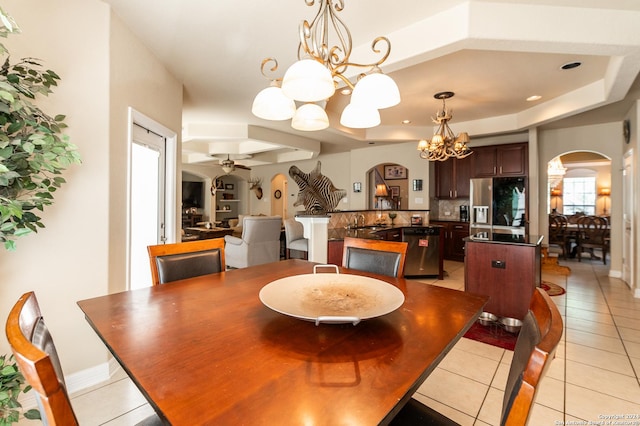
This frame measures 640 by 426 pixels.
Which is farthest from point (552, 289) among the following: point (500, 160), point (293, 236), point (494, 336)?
point (293, 236)

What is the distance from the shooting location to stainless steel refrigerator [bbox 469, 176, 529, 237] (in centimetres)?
509

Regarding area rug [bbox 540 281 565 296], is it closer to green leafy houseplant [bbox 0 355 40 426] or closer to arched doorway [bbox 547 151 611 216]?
green leafy houseplant [bbox 0 355 40 426]

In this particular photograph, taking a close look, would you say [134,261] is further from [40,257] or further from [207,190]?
[207,190]

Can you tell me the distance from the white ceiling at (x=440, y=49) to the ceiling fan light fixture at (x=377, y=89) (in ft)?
3.69

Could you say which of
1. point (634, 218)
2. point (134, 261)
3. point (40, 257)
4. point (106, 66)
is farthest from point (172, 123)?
point (634, 218)

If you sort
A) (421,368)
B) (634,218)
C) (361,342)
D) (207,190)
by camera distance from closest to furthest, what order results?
1. (421,368)
2. (361,342)
3. (634,218)
4. (207,190)

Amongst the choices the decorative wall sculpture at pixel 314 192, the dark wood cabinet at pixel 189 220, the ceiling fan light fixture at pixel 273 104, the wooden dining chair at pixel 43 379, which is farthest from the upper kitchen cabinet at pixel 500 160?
the dark wood cabinet at pixel 189 220

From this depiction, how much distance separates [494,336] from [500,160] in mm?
3887

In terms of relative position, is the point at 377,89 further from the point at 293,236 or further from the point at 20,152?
the point at 293,236

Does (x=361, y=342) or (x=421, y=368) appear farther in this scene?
(x=361, y=342)

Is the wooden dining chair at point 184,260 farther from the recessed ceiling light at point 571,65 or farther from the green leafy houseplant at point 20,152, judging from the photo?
the recessed ceiling light at point 571,65

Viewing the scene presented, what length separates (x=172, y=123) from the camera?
3174 millimetres

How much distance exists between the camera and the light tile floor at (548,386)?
170 cm

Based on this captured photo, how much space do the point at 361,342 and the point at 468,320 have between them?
0.43 meters
